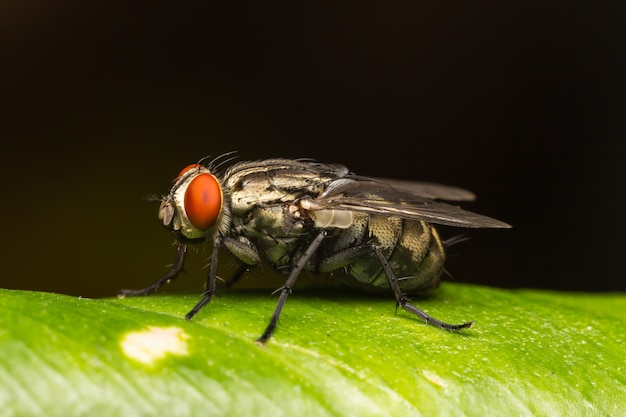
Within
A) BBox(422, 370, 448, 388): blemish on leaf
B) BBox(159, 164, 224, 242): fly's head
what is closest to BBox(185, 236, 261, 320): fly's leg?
BBox(159, 164, 224, 242): fly's head

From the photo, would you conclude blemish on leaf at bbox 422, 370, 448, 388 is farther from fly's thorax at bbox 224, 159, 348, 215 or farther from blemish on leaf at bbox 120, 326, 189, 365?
fly's thorax at bbox 224, 159, 348, 215

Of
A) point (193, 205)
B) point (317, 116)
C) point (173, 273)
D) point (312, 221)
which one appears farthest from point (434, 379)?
point (317, 116)

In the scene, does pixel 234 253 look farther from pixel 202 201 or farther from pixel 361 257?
pixel 361 257

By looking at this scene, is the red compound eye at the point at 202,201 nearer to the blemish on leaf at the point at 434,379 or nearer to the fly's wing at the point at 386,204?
the fly's wing at the point at 386,204

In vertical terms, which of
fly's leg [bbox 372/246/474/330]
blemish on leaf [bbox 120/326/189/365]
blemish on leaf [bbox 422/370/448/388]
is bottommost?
fly's leg [bbox 372/246/474/330]

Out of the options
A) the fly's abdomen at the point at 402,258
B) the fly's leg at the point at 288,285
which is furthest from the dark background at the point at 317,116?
the fly's leg at the point at 288,285
